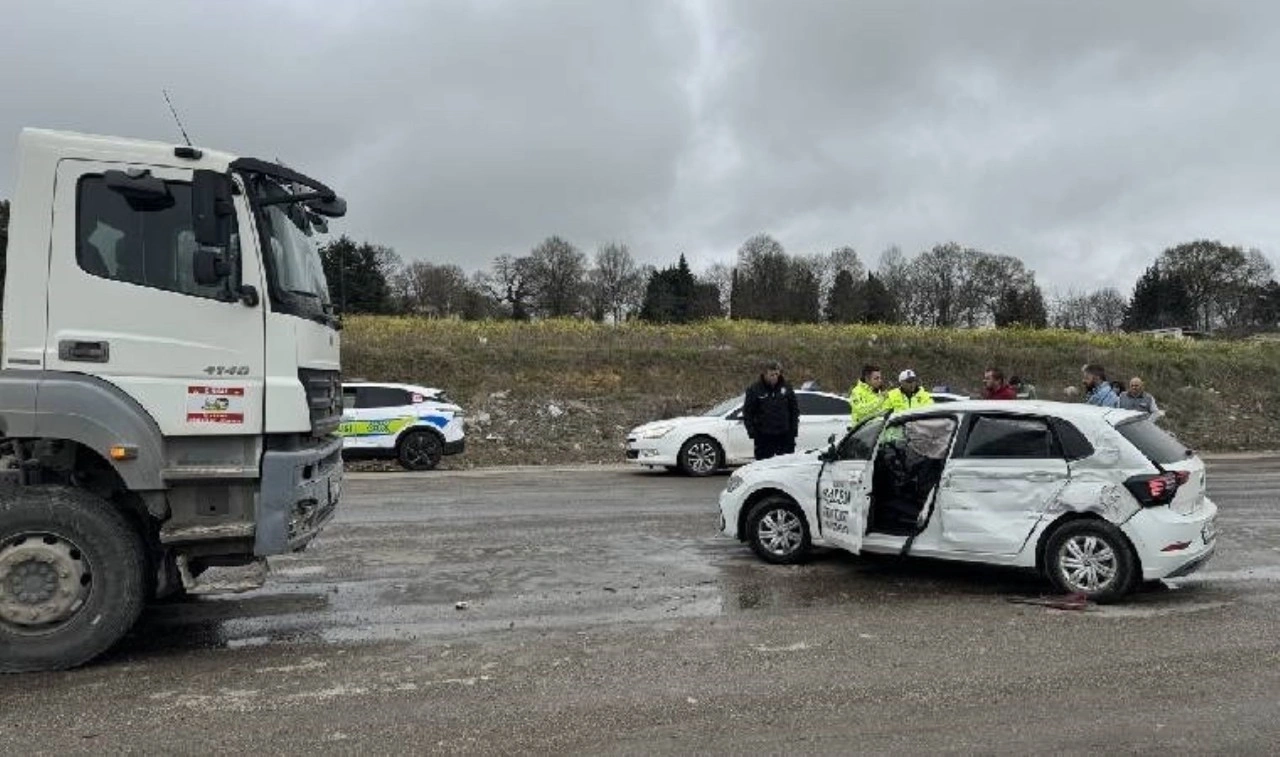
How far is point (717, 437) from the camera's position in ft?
56.3

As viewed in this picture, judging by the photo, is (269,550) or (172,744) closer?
(172,744)

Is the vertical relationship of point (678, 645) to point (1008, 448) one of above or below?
below

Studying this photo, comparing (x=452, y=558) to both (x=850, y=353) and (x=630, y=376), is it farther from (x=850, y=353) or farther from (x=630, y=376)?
(x=850, y=353)

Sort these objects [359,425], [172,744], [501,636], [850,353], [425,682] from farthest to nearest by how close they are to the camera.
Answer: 1. [850,353]
2. [359,425]
3. [501,636]
4. [425,682]
5. [172,744]

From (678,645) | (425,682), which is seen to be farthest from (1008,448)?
(425,682)

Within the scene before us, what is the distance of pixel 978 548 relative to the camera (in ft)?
24.4

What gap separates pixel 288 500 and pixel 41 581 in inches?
52.4

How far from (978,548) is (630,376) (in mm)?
20979

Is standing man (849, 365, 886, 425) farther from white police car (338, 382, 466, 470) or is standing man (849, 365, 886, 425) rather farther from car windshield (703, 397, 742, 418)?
white police car (338, 382, 466, 470)

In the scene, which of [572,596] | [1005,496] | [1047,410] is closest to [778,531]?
[1005,496]

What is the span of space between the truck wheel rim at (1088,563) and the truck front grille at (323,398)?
5.11m

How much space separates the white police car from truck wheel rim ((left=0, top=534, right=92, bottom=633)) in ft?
39.9

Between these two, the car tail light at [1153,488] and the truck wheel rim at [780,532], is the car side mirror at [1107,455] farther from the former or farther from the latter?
the truck wheel rim at [780,532]

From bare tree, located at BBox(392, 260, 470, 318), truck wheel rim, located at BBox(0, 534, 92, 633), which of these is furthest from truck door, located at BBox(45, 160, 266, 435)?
bare tree, located at BBox(392, 260, 470, 318)
